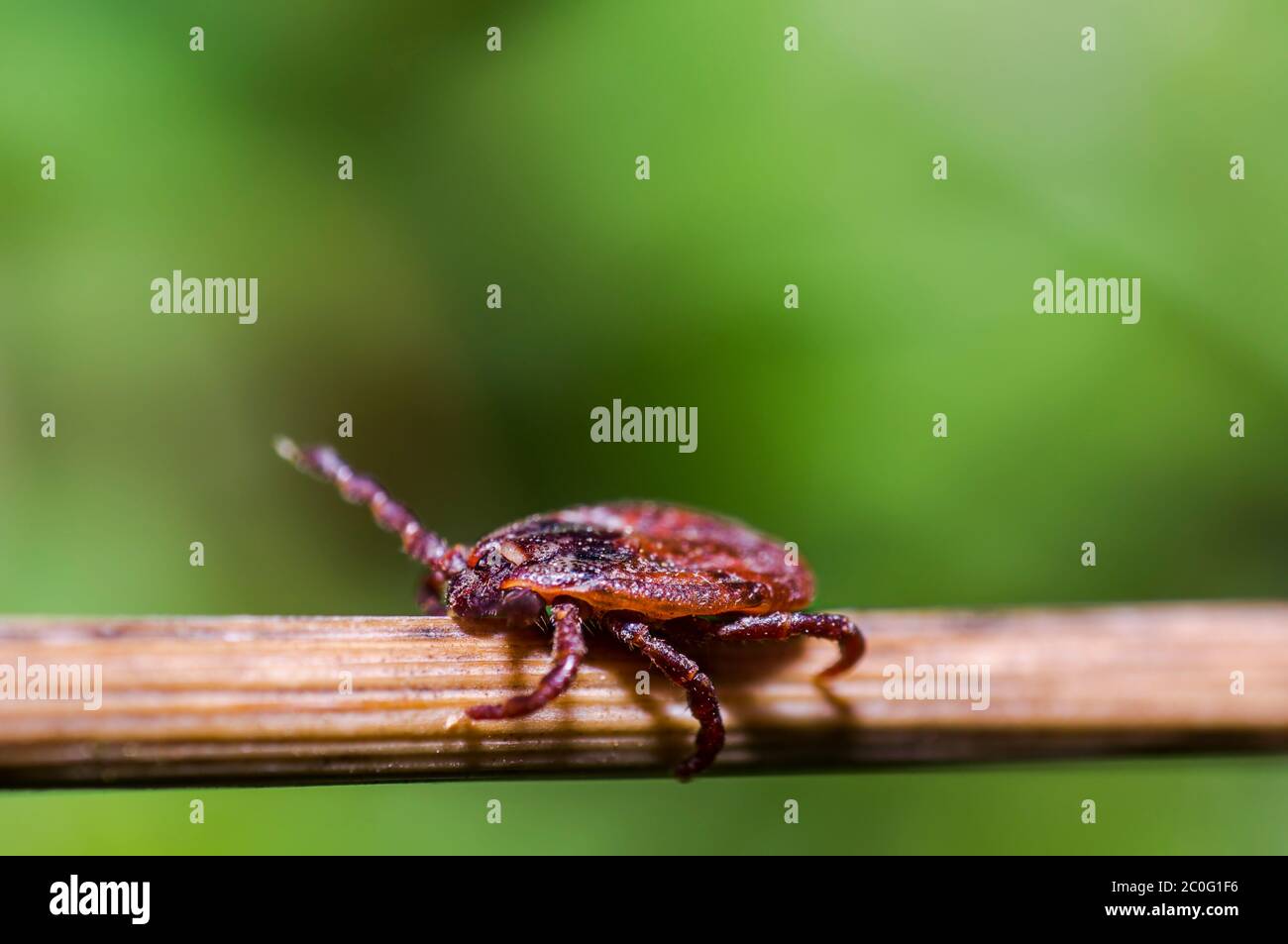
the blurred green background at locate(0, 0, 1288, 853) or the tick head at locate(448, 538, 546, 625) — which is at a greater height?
the blurred green background at locate(0, 0, 1288, 853)

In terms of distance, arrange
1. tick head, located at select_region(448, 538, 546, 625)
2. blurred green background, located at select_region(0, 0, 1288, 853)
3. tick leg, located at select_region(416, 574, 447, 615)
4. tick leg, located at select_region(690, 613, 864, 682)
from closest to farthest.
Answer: tick head, located at select_region(448, 538, 546, 625), tick leg, located at select_region(690, 613, 864, 682), tick leg, located at select_region(416, 574, 447, 615), blurred green background, located at select_region(0, 0, 1288, 853)

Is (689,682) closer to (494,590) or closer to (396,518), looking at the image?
(494,590)

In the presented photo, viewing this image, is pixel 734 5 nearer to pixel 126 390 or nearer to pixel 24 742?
pixel 126 390

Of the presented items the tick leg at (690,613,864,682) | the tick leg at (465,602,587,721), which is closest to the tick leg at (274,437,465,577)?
the tick leg at (465,602,587,721)

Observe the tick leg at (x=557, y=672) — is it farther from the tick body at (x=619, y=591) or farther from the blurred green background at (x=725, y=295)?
the blurred green background at (x=725, y=295)

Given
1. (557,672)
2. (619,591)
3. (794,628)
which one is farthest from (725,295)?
(557,672)

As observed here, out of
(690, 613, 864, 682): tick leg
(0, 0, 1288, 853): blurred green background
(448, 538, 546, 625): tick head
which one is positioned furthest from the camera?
(0, 0, 1288, 853): blurred green background

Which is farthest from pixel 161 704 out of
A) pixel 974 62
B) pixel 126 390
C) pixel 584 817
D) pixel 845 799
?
pixel 974 62

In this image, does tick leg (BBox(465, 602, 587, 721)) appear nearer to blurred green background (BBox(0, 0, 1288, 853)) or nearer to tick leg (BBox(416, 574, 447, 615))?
tick leg (BBox(416, 574, 447, 615))
